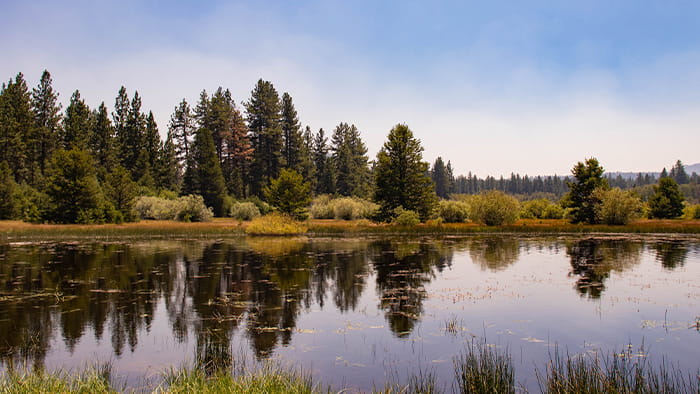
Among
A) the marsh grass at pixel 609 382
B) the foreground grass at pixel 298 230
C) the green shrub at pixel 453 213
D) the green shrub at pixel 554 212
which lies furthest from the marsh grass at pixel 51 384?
the green shrub at pixel 554 212

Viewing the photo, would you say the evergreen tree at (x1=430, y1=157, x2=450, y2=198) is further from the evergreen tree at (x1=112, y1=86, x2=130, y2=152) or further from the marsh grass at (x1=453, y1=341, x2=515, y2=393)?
the marsh grass at (x1=453, y1=341, x2=515, y2=393)

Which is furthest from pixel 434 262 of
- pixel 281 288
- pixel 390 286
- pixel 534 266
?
pixel 281 288

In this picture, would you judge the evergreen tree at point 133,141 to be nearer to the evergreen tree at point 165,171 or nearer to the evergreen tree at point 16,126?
the evergreen tree at point 165,171

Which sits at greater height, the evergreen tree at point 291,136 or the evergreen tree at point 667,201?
the evergreen tree at point 291,136

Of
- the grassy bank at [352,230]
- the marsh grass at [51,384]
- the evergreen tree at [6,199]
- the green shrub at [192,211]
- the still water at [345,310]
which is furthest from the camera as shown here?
the green shrub at [192,211]

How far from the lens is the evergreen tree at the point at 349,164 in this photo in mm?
83438

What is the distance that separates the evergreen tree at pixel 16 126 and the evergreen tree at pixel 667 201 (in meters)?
77.3

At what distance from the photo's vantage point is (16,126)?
63.2m

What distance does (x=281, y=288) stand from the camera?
1627cm

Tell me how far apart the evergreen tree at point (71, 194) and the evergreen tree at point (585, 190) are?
151ft

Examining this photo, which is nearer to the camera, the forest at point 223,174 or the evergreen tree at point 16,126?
the forest at point 223,174

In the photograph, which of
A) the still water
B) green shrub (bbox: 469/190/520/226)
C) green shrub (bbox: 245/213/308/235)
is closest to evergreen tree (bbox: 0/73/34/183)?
green shrub (bbox: 245/213/308/235)

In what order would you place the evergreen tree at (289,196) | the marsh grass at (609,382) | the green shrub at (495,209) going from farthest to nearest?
the evergreen tree at (289,196), the green shrub at (495,209), the marsh grass at (609,382)

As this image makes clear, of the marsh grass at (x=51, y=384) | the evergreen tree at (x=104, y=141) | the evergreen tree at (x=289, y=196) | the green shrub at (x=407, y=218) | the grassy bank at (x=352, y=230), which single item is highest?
the evergreen tree at (x=104, y=141)
